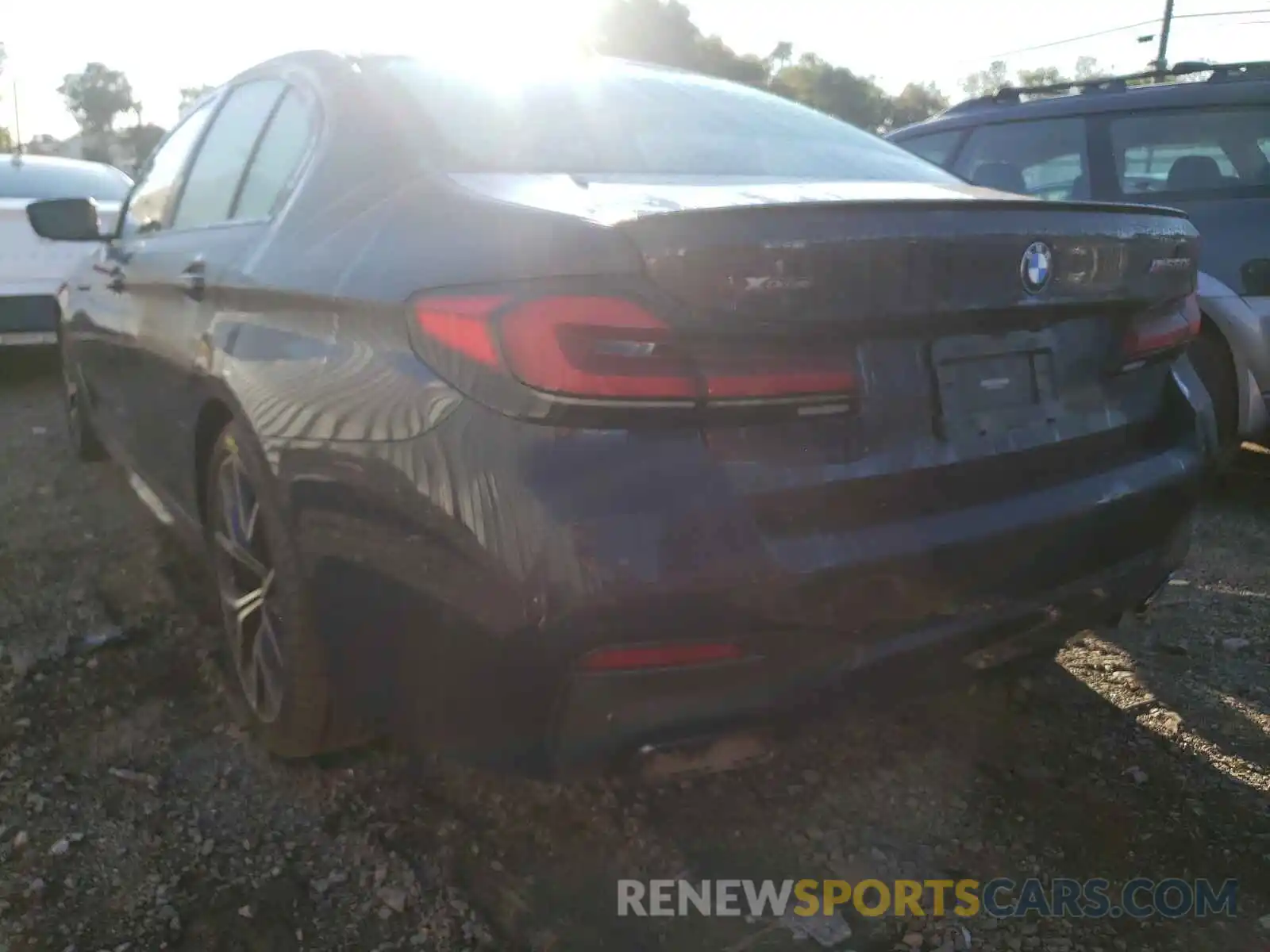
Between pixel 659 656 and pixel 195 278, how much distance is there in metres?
1.64

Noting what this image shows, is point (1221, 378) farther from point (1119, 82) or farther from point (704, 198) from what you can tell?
point (704, 198)

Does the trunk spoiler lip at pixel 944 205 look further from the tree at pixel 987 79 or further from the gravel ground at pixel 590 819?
the tree at pixel 987 79

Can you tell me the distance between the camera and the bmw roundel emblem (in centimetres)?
201

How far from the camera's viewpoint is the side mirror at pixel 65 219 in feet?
13.0

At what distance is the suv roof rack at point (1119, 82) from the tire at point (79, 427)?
4.29 m

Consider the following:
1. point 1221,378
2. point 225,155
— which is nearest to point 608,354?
point 225,155

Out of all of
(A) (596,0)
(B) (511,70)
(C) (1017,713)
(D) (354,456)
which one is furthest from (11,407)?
(A) (596,0)

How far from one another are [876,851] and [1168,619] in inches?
62.9

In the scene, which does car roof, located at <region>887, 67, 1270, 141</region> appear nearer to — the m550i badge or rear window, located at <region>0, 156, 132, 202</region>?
the m550i badge

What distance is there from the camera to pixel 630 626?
1.69 meters

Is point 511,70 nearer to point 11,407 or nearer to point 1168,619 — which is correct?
point 1168,619

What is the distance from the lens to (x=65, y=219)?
3979mm

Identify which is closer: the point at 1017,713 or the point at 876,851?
the point at 876,851

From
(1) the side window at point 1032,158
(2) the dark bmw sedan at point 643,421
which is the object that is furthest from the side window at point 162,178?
(1) the side window at point 1032,158
